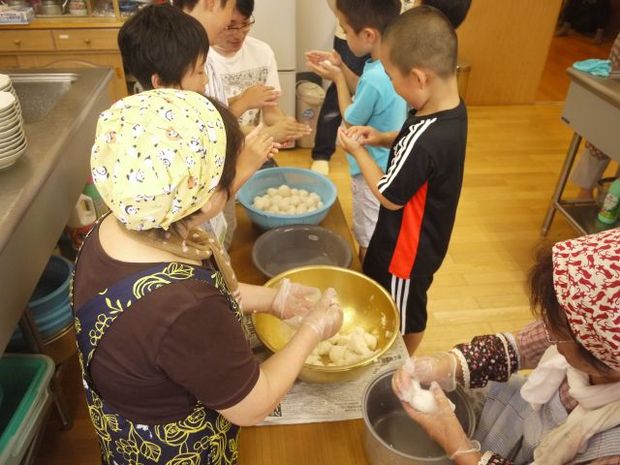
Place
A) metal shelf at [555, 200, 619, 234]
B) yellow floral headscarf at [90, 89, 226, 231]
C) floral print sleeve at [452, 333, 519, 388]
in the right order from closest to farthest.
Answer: yellow floral headscarf at [90, 89, 226, 231], floral print sleeve at [452, 333, 519, 388], metal shelf at [555, 200, 619, 234]

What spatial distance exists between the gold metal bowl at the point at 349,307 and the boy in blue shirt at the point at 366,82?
27.7 inches

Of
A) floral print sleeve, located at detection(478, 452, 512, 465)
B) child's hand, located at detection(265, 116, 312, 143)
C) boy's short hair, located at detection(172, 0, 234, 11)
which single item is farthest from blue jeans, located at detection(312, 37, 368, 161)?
floral print sleeve, located at detection(478, 452, 512, 465)

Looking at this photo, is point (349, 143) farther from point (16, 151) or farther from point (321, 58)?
point (16, 151)

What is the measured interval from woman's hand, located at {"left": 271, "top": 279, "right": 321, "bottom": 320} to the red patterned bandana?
56 cm

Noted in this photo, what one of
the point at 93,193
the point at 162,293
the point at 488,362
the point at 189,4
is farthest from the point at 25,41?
the point at 488,362

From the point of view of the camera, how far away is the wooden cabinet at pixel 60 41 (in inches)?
135

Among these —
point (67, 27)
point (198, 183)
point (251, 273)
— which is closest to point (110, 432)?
point (198, 183)

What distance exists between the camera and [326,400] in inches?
43.2

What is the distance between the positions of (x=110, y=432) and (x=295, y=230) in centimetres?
81

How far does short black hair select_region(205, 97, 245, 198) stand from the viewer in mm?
806

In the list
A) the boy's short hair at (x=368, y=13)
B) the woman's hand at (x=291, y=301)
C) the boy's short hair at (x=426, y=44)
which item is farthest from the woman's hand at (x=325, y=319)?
the boy's short hair at (x=368, y=13)

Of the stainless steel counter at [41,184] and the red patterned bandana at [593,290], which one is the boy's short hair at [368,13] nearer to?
the stainless steel counter at [41,184]

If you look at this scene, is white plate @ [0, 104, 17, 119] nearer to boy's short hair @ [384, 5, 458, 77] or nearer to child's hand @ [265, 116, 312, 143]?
child's hand @ [265, 116, 312, 143]

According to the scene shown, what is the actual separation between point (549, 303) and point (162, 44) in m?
1.02
